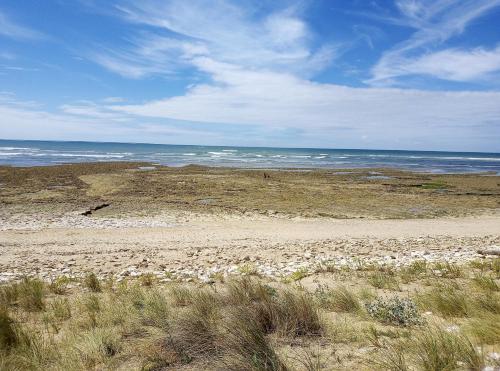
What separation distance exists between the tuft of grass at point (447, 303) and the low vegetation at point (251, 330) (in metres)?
0.02

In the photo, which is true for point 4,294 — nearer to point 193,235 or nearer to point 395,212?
point 193,235

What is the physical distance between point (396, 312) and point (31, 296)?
5.94 m

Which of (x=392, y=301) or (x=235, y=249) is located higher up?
(x=392, y=301)

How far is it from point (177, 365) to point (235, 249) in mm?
7726

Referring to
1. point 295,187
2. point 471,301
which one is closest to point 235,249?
point 471,301

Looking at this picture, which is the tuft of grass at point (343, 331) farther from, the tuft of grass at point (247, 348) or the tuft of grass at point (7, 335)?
the tuft of grass at point (7, 335)

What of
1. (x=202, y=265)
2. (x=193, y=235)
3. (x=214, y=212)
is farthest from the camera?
(x=214, y=212)

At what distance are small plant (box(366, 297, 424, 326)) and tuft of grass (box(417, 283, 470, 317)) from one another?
12.2 inches

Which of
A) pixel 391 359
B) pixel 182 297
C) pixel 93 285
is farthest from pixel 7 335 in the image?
pixel 391 359

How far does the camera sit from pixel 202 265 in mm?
9500

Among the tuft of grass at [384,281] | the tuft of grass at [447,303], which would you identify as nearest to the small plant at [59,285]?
the tuft of grass at [384,281]

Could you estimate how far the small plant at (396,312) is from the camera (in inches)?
189

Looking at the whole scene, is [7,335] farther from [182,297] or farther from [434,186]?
[434,186]

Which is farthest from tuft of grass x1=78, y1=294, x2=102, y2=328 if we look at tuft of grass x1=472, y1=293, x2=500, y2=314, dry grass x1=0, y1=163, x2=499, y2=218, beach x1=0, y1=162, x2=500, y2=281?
dry grass x1=0, y1=163, x2=499, y2=218
